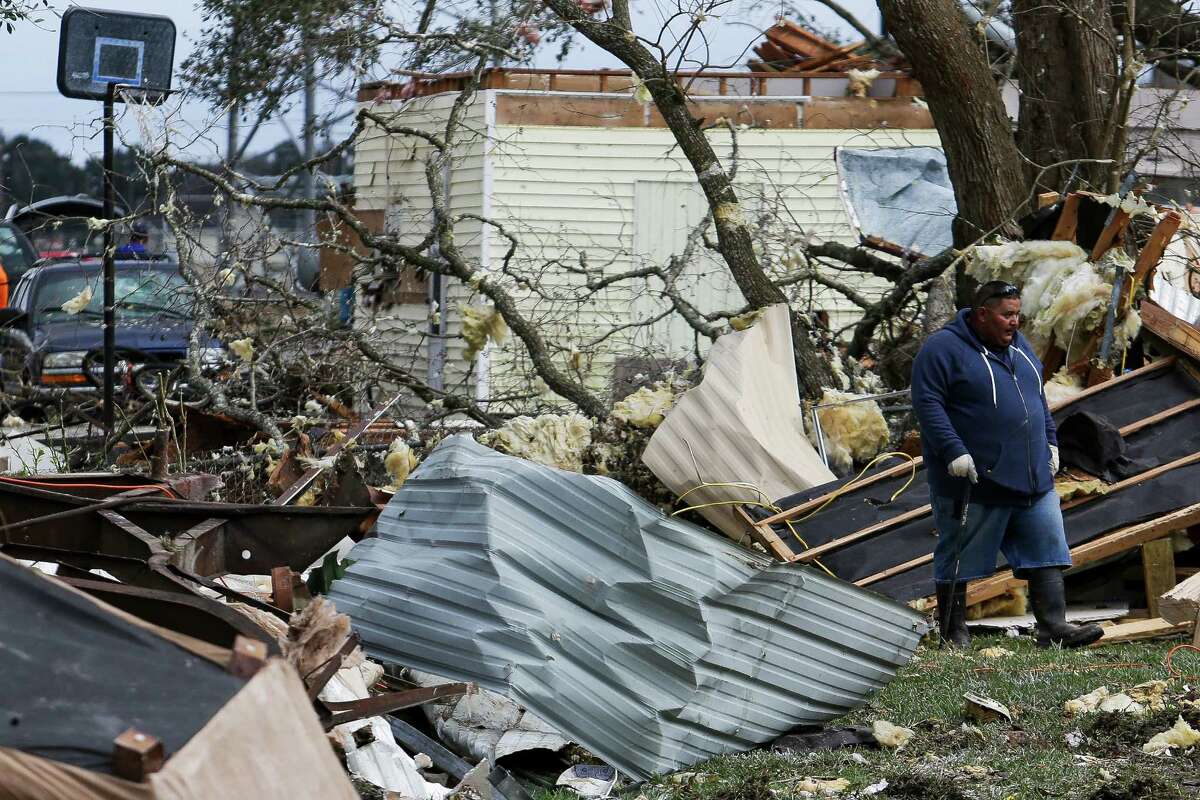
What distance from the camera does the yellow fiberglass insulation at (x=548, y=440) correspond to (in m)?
8.61

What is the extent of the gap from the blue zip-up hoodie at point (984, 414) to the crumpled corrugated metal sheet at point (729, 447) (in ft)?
4.83

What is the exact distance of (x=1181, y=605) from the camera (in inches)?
239

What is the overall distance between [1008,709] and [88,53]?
7.39 m

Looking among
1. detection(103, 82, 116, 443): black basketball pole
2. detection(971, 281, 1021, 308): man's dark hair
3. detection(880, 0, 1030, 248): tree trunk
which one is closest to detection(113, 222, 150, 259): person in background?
detection(103, 82, 116, 443): black basketball pole

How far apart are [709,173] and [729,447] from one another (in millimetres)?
2431

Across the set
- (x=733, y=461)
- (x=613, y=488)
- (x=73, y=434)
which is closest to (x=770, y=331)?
(x=733, y=461)

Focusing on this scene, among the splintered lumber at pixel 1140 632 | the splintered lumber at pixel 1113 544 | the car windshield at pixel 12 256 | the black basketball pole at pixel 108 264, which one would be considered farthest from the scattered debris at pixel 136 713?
the car windshield at pixel 12 256

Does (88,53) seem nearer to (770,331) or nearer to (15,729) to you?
(770,331)

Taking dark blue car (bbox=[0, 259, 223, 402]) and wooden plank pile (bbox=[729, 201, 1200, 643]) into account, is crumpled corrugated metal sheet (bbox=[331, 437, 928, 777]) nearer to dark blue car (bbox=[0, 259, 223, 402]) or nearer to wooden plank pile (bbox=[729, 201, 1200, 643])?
wooden plank pile (bbox=[729, 201, 1200, 643])

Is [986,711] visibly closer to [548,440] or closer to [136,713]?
[136,713]

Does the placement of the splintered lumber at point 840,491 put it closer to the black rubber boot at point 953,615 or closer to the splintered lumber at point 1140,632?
the black rubber boot at point 953,615

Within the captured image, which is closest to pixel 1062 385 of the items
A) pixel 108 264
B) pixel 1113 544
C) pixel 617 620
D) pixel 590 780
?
pixel 1113 544

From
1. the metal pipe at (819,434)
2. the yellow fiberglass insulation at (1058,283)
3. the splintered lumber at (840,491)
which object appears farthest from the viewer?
the metal pipe at (819,434)

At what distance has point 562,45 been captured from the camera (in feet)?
48.0
